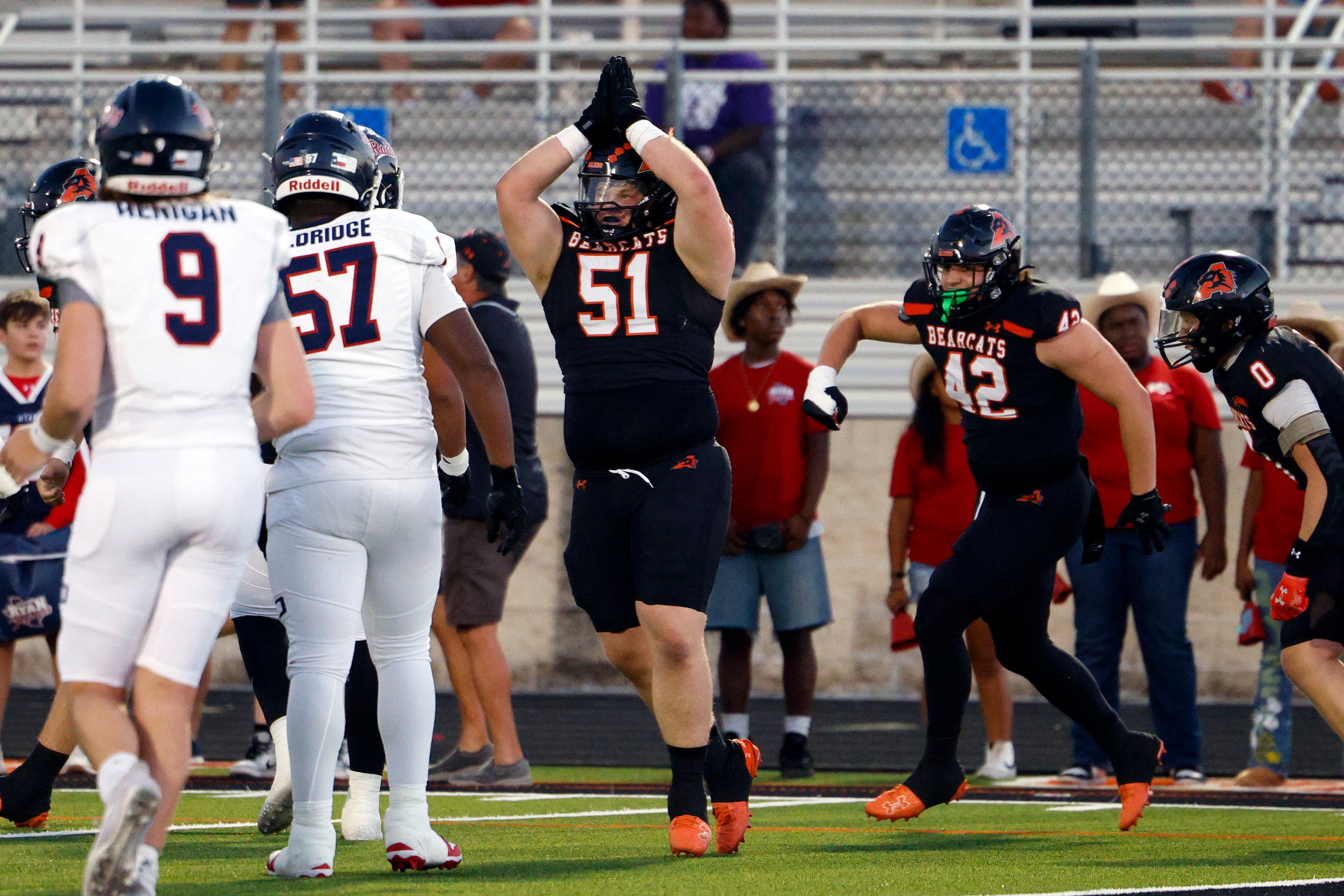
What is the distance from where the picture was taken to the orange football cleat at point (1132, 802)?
19.6 feet

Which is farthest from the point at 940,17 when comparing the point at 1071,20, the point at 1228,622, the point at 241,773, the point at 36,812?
the point at 36,812

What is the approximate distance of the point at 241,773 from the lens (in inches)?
299

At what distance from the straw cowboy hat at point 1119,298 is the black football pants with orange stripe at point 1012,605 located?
2149 millimetres

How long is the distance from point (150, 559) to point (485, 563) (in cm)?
387

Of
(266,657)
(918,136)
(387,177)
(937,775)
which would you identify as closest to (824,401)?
(937,775)

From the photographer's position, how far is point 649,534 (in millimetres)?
4992

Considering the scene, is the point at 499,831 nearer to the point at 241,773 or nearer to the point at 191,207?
the point at 241,773

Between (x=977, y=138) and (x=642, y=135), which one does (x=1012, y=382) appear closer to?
→ (x=642, y=135)

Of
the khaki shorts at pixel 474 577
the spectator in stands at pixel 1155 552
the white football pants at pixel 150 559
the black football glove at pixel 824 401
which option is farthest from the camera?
the spectator in stands at pixel 1155 552

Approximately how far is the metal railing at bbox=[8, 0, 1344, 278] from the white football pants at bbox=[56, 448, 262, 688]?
25.5 ft

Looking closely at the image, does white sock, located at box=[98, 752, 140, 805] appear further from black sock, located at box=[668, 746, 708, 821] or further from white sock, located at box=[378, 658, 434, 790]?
black sock, located at box=[668, 746, 708, 821]

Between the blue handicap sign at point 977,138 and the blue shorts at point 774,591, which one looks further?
the blue handicap sign at point 977,138

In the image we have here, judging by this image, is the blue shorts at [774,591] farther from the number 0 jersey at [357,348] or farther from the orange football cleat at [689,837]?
the number 0 jersey at [357,348]

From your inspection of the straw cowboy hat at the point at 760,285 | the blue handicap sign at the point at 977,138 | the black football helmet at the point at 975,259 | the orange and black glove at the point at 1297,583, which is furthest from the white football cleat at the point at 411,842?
the blue handicap sign at the point at 977,138
